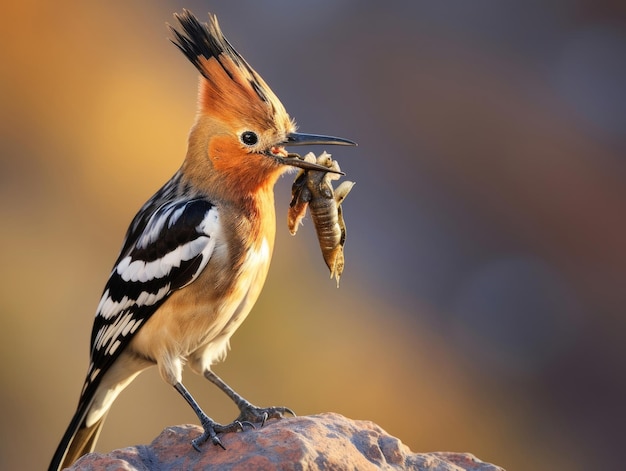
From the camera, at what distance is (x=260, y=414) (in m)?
3.21

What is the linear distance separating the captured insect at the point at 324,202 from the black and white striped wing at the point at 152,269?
37 centimetres

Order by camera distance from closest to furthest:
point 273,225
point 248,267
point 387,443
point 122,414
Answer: point 387,443 < point 248,267 < point 273,225 < point 122,414

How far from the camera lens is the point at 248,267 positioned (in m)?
3.33

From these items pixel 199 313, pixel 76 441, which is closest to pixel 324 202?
pixel 199 313

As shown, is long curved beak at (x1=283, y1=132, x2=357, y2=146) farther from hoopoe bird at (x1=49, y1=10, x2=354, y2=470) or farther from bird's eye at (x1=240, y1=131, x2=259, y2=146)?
bird's eye at (x1=240, y1=131, x2=259, y2=146)

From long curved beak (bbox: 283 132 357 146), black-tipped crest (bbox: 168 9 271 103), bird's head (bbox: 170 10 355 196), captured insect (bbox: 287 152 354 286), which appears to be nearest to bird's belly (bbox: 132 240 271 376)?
captured insect (bbox: 287 152 354 286)

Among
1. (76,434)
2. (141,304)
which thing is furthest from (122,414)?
(141,304)

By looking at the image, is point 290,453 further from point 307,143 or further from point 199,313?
point 307,143

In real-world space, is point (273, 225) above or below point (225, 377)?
above

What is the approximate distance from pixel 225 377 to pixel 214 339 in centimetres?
283

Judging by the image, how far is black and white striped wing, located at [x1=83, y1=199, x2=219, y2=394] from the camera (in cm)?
331

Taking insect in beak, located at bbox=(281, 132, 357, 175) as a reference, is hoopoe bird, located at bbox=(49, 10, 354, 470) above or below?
below

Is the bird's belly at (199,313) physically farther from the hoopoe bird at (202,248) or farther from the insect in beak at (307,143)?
the insect in beak at (307,143)

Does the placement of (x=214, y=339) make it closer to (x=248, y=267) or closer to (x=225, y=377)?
(x=248, y=267)
